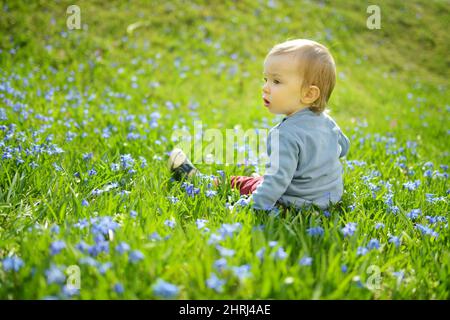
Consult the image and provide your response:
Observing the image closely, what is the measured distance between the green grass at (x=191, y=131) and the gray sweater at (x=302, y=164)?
184mm

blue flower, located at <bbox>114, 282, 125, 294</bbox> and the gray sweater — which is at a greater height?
the gray sweater

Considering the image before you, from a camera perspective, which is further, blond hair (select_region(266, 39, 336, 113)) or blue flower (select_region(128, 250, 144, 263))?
blond hair (select_region(266, 39, 336, 113))

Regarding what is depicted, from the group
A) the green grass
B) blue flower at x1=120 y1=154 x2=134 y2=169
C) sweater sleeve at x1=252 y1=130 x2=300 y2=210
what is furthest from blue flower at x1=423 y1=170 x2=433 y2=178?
blue flower at x1=120 y1=154 x2=134 y2=169

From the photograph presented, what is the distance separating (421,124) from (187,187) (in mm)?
5739

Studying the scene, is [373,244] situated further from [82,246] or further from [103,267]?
[82,246]

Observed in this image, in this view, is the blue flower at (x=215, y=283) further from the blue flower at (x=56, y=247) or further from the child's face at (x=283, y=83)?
the child's face at (x=283, y=83)

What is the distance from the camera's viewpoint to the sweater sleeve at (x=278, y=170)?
2965 millimetres

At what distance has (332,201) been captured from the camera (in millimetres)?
3338

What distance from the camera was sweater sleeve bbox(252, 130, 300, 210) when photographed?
117 inches

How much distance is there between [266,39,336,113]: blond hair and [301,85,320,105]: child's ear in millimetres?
32

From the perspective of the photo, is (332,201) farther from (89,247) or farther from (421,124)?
(421,124)

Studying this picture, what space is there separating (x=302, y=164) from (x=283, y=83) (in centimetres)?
66

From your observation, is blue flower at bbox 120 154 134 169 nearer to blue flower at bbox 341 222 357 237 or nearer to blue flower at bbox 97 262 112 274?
blue flower at bbox 97 262 112 274

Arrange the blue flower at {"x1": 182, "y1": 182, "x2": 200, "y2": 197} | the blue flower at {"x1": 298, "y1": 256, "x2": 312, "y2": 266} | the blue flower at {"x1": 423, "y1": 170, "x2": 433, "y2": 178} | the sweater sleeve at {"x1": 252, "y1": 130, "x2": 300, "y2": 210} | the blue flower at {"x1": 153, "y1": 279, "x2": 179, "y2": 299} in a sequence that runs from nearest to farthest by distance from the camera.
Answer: the blue flower at {"x1": 153, "y1": 279, "x2": 179, "y2": 299} → the blue flower at {"x1": 298, "y1": 256, "x2": 312, "y2": 266} → the sweater sleeve at {"x1": 252, "y1": 130, "x2": 300, "y2": 210} → the blue flower at {"x1": 182, "y1": 182, "x2": 200, "y2": 197} → the blue flower at {"x1": 423, "y1": 170, "x2": 433, "y2": 178}
